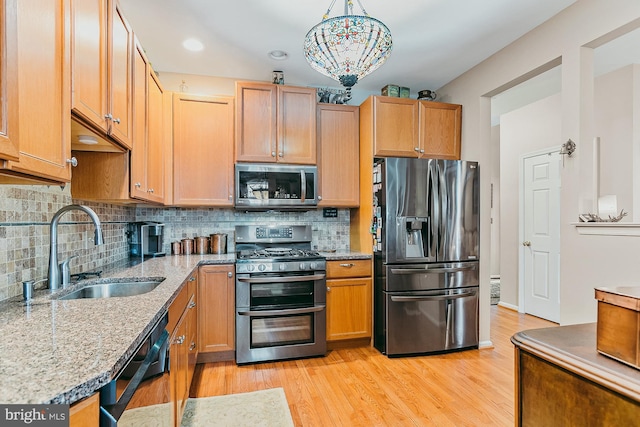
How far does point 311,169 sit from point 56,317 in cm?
245

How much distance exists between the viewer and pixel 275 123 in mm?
3275

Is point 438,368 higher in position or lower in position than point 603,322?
lower

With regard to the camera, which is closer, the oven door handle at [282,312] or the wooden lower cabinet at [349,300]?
the oven door handle at [282,312]

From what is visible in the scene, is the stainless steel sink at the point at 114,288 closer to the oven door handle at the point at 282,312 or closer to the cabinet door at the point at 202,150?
the oven door handle at the point at 282,312

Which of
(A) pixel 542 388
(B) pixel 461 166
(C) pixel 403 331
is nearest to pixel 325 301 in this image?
(C) pixel 403 331

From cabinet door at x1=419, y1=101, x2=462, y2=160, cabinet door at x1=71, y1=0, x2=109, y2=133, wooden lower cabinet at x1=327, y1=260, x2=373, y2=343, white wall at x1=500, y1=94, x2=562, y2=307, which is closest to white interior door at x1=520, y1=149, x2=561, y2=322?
white wall at x1=500, y1=94, x2=562, y2=307

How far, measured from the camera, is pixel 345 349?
322 cm

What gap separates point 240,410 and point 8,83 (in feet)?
6.88

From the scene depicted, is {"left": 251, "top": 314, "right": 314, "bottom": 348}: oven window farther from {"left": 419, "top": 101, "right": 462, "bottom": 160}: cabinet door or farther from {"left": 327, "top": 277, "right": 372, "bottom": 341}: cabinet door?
{"left": 419, "top": 101, "right": 462, "bottom": 160}: cabinet door

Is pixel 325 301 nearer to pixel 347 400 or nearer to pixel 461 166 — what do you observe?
pixel 347 400

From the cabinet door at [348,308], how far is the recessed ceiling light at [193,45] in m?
2.34

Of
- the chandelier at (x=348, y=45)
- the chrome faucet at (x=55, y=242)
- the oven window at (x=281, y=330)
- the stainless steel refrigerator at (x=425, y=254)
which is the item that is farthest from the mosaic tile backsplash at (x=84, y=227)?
the chandelier at (x=348, y=45)

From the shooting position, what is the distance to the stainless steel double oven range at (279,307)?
2.89 meters

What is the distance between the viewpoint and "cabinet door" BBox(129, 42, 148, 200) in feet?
6.78
